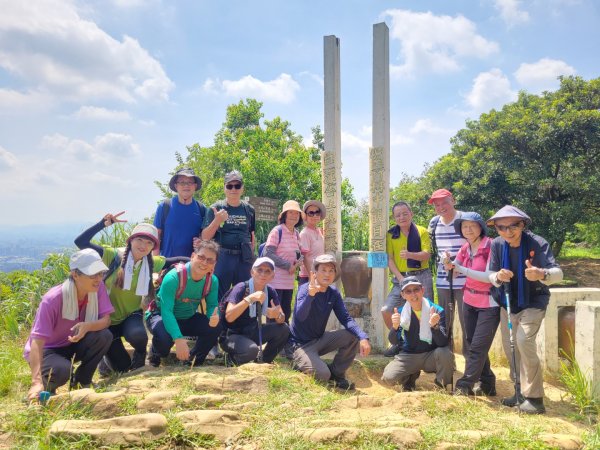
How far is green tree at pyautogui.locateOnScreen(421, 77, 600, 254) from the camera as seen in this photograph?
39.1ft

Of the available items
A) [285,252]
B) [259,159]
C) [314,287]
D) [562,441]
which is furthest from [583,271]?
[562,441]

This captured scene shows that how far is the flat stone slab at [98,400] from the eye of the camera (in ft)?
10.2

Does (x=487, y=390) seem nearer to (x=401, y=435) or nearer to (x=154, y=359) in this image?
(x=401, y=435)

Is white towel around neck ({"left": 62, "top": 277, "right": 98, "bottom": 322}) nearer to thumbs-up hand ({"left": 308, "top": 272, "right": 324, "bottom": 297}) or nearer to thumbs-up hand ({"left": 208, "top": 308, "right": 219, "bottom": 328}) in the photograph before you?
thumbs-up hand ({"left": 208, "top": 308, "right": 219, "bottom": 328})

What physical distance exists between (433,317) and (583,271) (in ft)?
40.0

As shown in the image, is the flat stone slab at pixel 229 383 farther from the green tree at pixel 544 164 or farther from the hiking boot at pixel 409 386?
the green tree at pixel 544 164

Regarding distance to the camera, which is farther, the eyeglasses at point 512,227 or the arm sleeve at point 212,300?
the arm sleeve at point 212,300

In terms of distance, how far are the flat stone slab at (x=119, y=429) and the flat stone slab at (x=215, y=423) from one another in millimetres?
156

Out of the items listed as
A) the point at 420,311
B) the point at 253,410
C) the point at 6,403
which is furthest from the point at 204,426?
the point at 420,311

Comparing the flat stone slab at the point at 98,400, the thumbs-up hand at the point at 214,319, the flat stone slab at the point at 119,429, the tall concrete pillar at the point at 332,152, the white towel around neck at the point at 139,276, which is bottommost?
the flat stone slab at the point at 119,429

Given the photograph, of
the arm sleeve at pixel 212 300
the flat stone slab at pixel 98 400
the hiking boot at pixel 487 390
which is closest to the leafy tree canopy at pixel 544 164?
the hiking boot at pixel 487 390

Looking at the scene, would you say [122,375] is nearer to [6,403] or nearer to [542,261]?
[6,403]

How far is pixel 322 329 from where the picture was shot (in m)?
4.66

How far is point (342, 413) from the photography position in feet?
10.9
